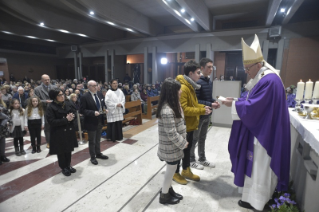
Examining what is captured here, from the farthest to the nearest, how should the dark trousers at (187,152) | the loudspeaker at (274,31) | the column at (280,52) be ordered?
the column at (280,52), the loudspeaker at (274,31), the dark trousers at (187,152)

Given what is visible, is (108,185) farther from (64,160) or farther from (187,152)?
(187,152)

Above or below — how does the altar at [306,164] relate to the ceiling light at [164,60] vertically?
below

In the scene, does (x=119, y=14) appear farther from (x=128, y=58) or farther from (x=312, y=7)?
(x=312, y=7)

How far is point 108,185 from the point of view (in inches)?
106

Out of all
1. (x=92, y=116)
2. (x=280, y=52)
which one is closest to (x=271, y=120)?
(x=92, y=116)

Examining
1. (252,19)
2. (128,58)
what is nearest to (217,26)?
(252,19)

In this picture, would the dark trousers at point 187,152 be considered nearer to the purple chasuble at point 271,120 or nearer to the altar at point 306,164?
the purple chasuble at point 271,120

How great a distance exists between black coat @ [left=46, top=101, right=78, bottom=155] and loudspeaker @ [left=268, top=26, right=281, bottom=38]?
425 inches

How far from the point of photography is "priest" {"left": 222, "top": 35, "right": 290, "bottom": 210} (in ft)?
6.11

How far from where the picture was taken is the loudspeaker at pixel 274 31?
9586 mm

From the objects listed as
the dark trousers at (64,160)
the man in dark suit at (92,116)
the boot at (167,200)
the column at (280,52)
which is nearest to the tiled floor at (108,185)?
the boot at (167,200)

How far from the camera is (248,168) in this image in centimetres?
204

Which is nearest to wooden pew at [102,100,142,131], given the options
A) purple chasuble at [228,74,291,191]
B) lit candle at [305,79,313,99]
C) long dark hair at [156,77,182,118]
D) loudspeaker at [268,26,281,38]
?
long dark hair at [156,77,182,118]

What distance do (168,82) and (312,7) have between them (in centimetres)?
1182
